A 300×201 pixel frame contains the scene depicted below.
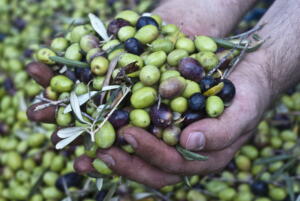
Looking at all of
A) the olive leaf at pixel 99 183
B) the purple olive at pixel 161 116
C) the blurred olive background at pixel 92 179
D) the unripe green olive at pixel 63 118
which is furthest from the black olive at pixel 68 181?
the purple olive at pixel 161 116

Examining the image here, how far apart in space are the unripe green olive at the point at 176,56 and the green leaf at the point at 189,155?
0.46m

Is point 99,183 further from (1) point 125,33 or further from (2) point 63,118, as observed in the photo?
(1) point 125,33

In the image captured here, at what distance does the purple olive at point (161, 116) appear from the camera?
188cm

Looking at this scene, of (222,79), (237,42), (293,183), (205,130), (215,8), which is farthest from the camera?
(215,8)

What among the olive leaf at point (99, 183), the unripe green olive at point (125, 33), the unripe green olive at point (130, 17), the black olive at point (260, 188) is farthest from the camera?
the black olive at point (260, 188)

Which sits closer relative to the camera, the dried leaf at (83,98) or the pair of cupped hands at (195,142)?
the pair of cupped hands at (195,142)

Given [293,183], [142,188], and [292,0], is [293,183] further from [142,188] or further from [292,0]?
[292,0]

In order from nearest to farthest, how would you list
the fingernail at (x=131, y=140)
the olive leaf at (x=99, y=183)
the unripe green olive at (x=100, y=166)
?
the fingernail at (x=131, y=140), the unripe green olive at (x=100, y=166), the olive leaf at (x=99, y=183)

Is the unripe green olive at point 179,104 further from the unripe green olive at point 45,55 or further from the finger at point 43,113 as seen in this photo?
the unripe green olive at point 45,55

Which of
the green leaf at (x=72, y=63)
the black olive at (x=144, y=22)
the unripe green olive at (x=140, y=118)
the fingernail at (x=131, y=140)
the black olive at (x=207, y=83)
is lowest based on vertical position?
the fingernail at (x=131, y=140)

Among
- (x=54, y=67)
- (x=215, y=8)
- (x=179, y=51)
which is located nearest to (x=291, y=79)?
(x=215, y=8)

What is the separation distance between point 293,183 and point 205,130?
3.93ft

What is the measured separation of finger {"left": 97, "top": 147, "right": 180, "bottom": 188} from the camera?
6.44ft

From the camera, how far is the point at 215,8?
312 cm
